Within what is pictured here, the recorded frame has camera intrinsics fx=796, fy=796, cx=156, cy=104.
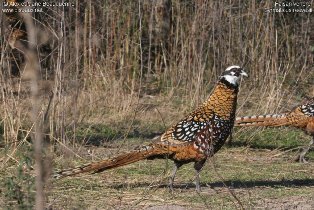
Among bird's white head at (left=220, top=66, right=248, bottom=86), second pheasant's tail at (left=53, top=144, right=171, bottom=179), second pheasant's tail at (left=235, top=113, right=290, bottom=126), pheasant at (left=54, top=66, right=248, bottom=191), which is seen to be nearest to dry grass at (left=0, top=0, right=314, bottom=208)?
second pheasant's tail at (left=235, top=113, right=290, bottom=126)

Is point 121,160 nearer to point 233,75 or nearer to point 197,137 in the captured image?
point 197,137

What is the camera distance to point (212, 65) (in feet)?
37.8

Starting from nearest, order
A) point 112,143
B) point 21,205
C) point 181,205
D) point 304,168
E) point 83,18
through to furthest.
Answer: point 21,205
point 181,205
point 304,168
point 112,143
point 83,18

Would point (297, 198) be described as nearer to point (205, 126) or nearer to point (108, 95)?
point (205, 126)

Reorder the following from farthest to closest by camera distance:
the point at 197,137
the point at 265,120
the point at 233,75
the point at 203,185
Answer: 1. the point at 265,120
2. the point at 203,185
3. the point at 233,75
4. the point at 197,137

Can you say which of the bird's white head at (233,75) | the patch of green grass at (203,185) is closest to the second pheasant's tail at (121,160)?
the patch of green grass at (203,185)

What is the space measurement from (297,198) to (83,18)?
5344 millimetres

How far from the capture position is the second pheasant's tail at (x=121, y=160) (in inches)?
244

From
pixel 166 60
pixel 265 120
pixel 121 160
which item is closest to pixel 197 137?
pixel 121 160

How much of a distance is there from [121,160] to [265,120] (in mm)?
2998

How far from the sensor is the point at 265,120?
8930 mm

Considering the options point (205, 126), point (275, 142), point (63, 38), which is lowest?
point (275, 142)

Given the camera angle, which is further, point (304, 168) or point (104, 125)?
point (104, 125)

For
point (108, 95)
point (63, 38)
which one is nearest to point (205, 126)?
point (63, 38)
